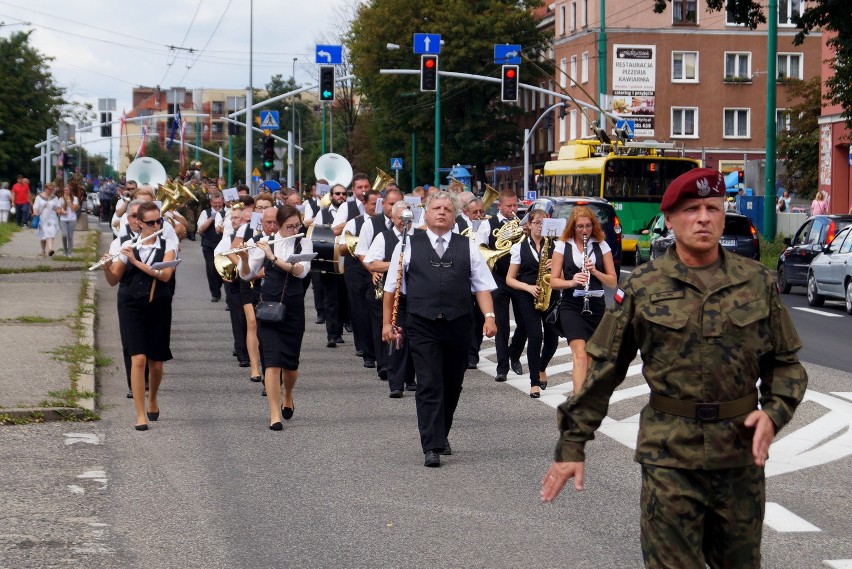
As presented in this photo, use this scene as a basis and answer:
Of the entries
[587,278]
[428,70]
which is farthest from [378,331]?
[428,70]

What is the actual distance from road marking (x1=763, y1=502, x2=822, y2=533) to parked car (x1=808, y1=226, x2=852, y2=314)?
15.6m

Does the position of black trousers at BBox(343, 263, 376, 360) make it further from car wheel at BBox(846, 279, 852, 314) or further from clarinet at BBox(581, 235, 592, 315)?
car wheel at BBox(846, 279, 852, 314)

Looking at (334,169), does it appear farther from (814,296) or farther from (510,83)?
(510,83)

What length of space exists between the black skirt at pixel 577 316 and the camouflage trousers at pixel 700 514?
24.0 feet

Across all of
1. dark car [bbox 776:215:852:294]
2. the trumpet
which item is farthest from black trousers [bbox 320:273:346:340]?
dark car [bbox 776:215:852:294]

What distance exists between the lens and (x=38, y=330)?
1781cm

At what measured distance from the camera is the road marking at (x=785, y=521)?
7.65 metres

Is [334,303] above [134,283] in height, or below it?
below

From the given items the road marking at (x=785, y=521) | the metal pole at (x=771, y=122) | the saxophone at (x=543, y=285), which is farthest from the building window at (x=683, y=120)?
the road marking at (x=785, y=521)

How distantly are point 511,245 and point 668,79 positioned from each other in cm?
6309

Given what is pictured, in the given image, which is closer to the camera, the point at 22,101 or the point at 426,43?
the point at 426,43

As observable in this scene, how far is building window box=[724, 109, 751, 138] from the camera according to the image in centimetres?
7675

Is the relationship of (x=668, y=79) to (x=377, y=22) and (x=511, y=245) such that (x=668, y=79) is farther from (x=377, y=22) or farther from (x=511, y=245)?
(x=511, y=245)

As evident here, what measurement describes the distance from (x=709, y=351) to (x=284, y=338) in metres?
7.08
